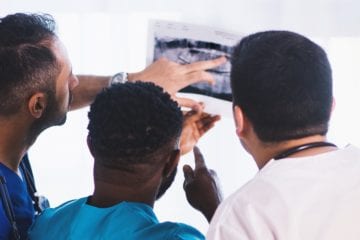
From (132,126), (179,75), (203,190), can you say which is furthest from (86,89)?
(132,126)

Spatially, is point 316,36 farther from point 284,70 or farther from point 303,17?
point 284,70

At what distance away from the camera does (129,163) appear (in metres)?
0.94

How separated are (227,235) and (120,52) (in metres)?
1.02

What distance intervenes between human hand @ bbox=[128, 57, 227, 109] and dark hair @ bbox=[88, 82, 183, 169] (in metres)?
0.39

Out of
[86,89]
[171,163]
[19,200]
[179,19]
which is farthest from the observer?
[179,19]

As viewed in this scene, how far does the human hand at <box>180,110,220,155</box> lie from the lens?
136 centimetres

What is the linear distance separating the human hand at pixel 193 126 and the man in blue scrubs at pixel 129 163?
14.4 inches

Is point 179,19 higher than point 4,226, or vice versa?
point 179,19

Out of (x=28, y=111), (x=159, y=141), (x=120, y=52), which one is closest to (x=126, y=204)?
(x=159, y=141)

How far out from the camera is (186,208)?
6.02 ft

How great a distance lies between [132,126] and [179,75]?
0.46 metres

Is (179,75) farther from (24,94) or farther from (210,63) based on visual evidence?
(24,94)

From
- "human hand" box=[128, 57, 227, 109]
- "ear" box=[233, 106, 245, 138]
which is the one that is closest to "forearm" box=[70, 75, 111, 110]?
"human hand" box=[128, 57, 227, 109]

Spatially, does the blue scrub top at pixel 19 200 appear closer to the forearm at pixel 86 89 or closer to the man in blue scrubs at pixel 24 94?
the man in blue scrubs at pixel 24 94
